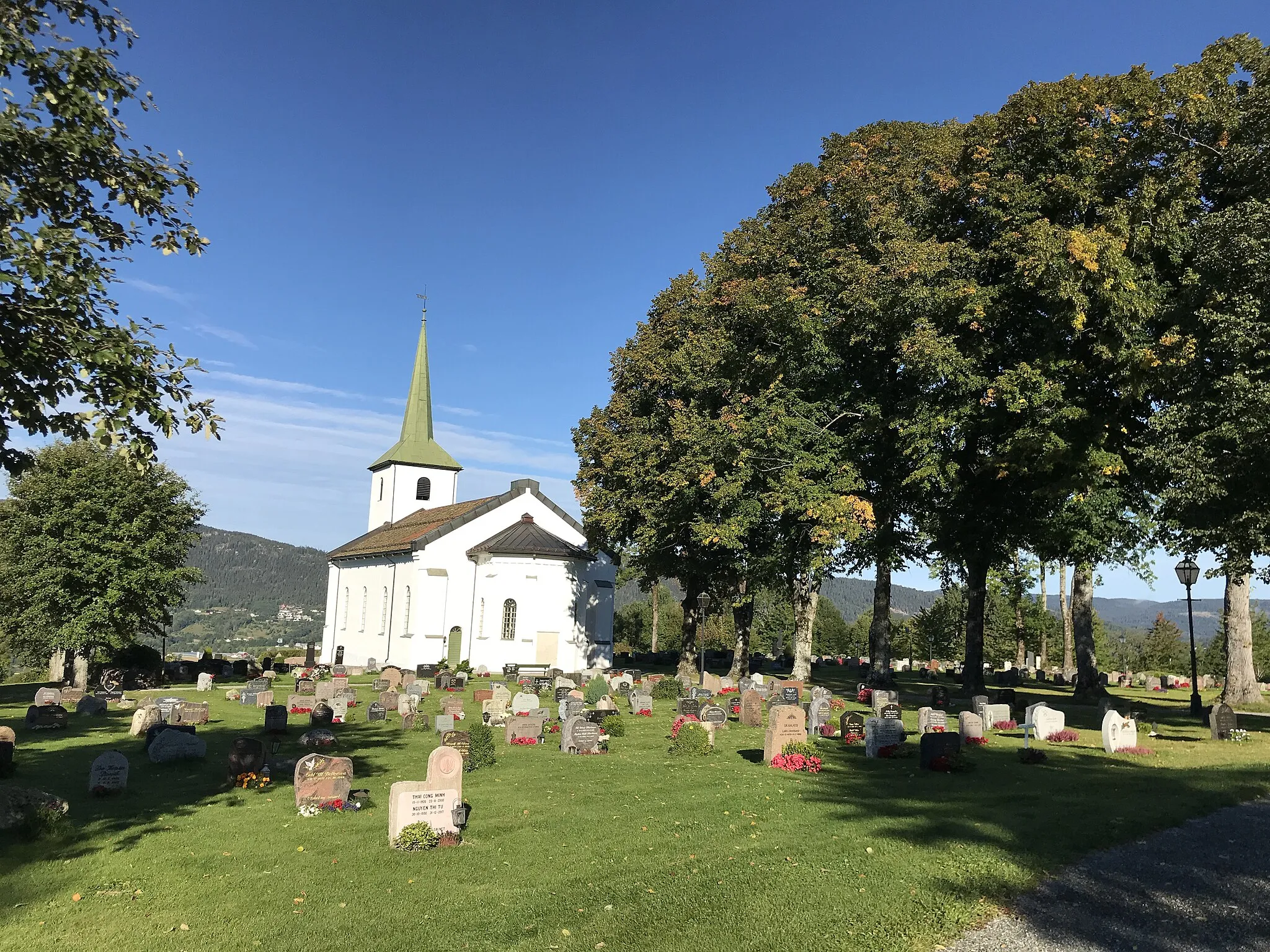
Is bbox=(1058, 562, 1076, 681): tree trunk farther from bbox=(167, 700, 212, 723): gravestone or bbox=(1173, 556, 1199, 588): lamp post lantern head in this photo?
bbox=(167, 700, 212, 723): gravestone

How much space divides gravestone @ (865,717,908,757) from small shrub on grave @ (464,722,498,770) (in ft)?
25.3

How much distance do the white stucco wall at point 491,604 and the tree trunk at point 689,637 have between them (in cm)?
851

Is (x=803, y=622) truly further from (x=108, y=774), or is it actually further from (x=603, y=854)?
(x=108, y=774)

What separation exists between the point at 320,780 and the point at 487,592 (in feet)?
105

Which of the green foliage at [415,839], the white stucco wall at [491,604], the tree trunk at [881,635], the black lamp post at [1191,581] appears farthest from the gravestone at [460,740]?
the white stucco wall at [491,604]

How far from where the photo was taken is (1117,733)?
1708 cm

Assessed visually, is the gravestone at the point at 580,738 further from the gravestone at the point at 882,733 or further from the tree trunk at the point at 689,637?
the tree trunk at the point at 689,637

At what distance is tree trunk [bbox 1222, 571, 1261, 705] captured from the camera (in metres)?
26.1

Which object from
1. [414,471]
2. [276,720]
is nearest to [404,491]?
[414,471]

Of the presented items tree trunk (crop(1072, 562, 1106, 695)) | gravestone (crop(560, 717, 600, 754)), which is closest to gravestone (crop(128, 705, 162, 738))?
gravestone (crop(560, 717, 600, 754))

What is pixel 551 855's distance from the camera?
10.2m

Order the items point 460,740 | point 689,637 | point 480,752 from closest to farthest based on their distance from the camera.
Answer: point 480,752 → point 460,740 → point 689,637

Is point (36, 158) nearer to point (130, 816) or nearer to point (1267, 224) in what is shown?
point (130, 816)

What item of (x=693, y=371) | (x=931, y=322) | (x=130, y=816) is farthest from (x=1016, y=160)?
(x=130, y=816)
